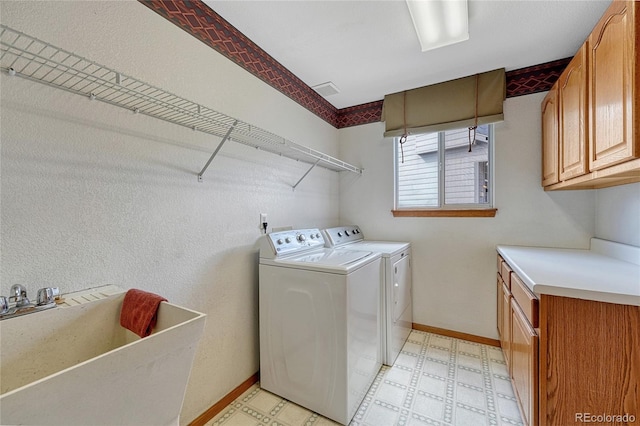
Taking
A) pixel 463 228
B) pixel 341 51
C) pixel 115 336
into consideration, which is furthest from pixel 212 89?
pixel 463 228

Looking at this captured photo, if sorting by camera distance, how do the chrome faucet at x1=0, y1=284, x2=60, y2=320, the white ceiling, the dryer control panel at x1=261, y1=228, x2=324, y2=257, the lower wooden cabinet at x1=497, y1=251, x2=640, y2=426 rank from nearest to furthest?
the chrome faucet at x1=0, y1=284, x2=60, y2=320 < the lower wooden cabinet at x1=497, y1=251, x2=640, y2=426 < the white ceiling < the dryer control panel at x1=261, y1=228, x2=324, y2=257

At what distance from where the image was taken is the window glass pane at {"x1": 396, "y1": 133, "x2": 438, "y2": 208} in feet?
8.73

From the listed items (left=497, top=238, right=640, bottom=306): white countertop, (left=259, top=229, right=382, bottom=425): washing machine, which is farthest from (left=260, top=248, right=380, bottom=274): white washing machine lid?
(left=497, top=238, right=640, bottom=306): white countertop

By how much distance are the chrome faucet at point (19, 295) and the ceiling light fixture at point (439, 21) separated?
6.92 feet

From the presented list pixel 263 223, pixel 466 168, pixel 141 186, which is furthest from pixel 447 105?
pixel 141 186

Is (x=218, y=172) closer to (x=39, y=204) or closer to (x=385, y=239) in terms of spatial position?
(x=39, y=204)

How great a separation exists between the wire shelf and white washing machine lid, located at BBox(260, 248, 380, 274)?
0.75 m

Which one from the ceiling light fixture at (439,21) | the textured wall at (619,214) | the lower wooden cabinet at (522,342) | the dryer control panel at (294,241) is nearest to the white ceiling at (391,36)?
the ceiling light fixture at (439,21)

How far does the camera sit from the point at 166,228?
1.36 metres

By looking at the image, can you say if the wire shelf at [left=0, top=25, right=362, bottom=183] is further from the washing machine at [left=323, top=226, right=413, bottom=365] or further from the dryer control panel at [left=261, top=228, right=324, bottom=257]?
the washing machine at [left=323, top=226, right=413, bottom=365]

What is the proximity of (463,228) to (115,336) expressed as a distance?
263 centimetres

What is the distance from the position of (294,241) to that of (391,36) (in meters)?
1.59

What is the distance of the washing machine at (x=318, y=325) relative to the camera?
1506mm

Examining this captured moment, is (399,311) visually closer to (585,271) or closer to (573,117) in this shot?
(585,271)
